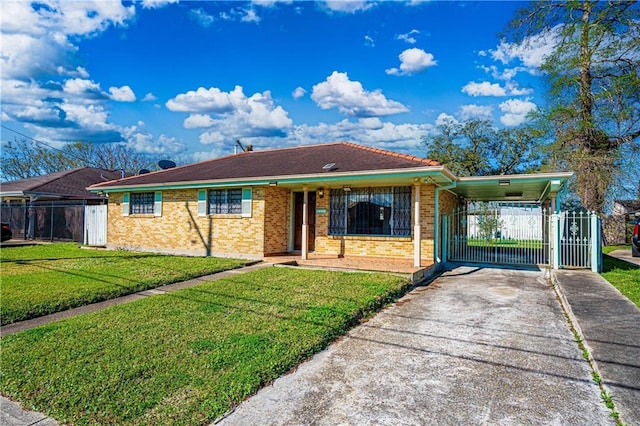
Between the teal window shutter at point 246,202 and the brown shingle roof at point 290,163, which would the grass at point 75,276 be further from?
the brown shingle roof at point 290,163

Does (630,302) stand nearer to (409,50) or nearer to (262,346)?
(262,346)

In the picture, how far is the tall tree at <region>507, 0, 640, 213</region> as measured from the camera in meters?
20.0

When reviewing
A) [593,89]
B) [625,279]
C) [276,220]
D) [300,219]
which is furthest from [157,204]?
[593,89]

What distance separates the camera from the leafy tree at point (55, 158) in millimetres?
36594

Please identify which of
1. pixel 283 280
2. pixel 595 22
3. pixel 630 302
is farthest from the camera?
pixel 595 22

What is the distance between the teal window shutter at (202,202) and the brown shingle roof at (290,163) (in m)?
0.49

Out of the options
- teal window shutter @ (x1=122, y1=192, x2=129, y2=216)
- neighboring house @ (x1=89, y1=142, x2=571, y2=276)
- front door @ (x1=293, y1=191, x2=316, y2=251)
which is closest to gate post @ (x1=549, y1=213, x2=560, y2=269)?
neighboring house @ (x1=89, y1=142, x2=571, y2=276)

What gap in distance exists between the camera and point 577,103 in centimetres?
2131

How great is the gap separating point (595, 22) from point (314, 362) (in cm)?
2411

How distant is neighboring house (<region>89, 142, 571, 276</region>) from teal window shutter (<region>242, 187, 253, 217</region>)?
3cm

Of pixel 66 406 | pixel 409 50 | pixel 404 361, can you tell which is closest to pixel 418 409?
pixel 404 361

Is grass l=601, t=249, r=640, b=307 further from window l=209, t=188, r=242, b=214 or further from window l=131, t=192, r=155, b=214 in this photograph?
window l=131, t=192, r=155, b=214

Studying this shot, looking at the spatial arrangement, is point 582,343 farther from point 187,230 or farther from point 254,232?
point 187,230

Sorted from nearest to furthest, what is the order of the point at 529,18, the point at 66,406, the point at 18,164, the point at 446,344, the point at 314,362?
the point at 66,406, the point at 314,362, the point at 446,344, the point at 529,18, the point at 18,164
